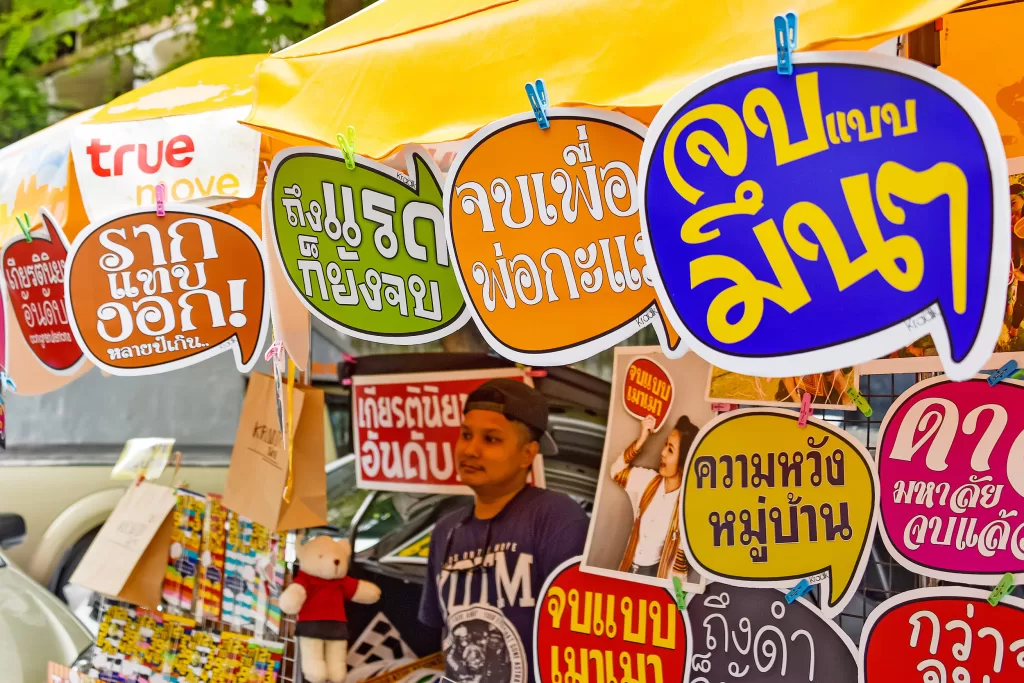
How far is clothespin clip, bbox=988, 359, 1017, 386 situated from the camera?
205 cm

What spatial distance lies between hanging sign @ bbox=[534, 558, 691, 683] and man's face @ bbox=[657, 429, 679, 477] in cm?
31

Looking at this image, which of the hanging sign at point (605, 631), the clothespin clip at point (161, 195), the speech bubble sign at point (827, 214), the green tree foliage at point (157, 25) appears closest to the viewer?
the speech bubble sign at point (827, 214)

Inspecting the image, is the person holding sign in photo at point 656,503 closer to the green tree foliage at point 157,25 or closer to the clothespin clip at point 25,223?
the clothespin clip at point 25,223

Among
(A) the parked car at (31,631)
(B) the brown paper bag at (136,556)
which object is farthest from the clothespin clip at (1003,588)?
(A) the parked car at (31,631)

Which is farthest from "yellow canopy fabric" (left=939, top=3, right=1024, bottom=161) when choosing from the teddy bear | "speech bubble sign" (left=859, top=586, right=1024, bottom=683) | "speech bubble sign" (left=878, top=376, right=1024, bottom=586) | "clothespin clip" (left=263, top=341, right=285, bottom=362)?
the teddy bear

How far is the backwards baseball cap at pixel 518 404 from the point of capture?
287 centimetres

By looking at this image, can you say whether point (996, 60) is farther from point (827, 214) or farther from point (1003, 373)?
point (827, 214)

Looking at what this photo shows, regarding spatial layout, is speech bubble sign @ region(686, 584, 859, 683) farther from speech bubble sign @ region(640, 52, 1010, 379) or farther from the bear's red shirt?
the bear's red shirt

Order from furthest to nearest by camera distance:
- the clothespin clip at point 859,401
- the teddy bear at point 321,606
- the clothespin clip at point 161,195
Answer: the teddy bear at point 321,606 < the clothespin clip at point 161,195 < the clothespin clip at point 859,401

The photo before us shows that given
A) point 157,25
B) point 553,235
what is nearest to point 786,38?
point 553,235

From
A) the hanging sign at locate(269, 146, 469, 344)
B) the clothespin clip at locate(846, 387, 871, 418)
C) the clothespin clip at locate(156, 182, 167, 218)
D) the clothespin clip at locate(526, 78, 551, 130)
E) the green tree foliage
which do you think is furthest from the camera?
the green tree foliage

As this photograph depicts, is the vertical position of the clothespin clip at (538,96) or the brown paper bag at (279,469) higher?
the clothespin clip at (538,96)

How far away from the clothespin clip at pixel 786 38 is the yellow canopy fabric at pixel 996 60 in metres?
0.76

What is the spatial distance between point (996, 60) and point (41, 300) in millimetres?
2699
